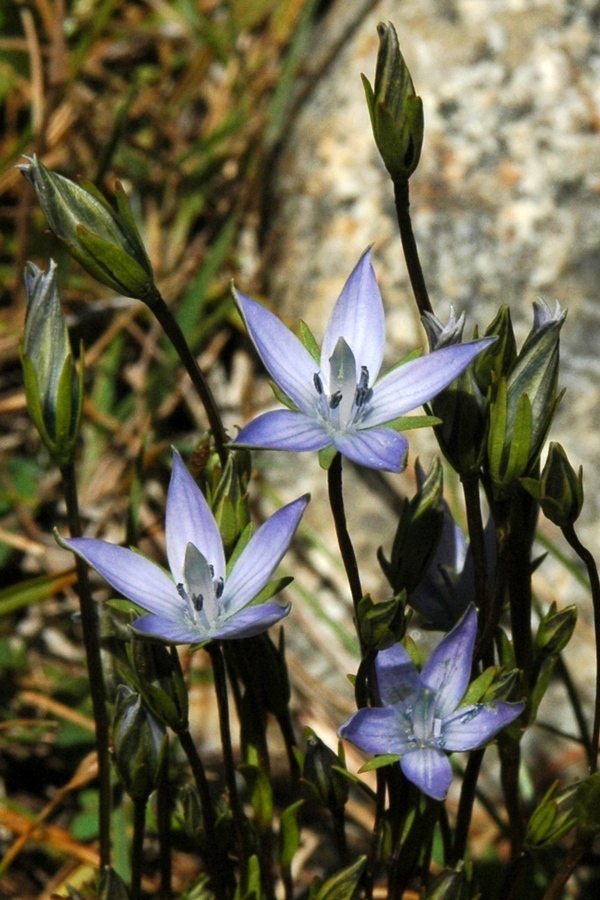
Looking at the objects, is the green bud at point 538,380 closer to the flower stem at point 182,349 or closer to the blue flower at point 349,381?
the blue flower at point 349,381

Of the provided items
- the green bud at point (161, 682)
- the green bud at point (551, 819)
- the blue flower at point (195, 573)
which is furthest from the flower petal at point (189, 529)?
the green bud at point (551, 819)

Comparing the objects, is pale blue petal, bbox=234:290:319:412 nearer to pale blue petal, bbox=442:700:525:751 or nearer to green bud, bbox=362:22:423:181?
green bud, bbox=362:22:423:181

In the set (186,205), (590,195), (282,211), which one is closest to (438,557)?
(590,195)

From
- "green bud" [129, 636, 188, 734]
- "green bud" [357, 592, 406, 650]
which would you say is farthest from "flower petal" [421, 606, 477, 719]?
"green bud" [129, 636, 188, 734]

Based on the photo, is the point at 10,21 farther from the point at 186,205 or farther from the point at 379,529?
the point at 379,529

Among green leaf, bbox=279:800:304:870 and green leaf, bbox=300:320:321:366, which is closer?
green leaf, bbox=300:320:321:366

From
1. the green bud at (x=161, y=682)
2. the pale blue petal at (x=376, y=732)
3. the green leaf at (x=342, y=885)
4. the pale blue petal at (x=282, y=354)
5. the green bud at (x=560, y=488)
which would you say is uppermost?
the pale blue petal at (x=282, y=354)
